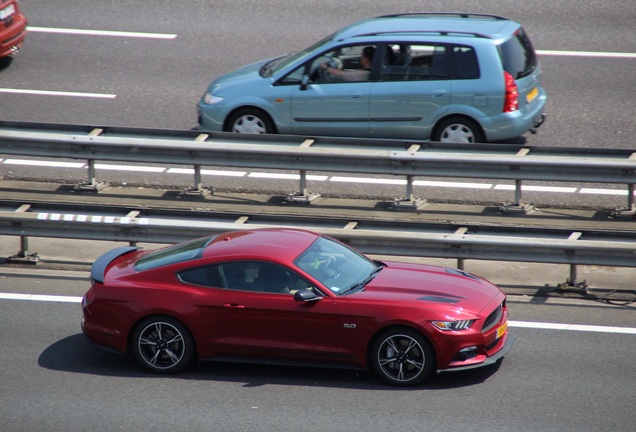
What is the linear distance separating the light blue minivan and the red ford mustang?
4855mm

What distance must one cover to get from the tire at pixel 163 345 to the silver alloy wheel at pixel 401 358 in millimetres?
1767

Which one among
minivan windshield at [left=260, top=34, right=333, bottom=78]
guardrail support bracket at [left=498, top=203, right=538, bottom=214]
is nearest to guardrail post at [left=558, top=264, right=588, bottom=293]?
guardrail support bracket at [left=498, top=203, right=538, bottom=214]

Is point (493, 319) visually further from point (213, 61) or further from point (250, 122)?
point (213, 61)

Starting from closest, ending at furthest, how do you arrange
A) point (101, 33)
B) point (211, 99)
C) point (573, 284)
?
point (573, 284), point (211, 99), point (101, 33)

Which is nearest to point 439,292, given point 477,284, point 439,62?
point 477,284

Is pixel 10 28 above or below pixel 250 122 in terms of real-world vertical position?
above

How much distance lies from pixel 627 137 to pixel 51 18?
11842mm

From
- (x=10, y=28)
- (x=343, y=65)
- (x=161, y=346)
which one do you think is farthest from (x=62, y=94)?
(x=161, y=346)

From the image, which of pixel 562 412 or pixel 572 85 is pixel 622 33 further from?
pixel 562 412

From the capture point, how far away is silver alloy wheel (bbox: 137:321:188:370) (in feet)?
28.5

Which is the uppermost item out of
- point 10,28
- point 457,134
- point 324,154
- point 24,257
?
point 10,28

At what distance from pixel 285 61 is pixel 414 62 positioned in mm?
2007

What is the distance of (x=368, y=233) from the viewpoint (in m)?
10.7

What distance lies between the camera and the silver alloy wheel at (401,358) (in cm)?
827
